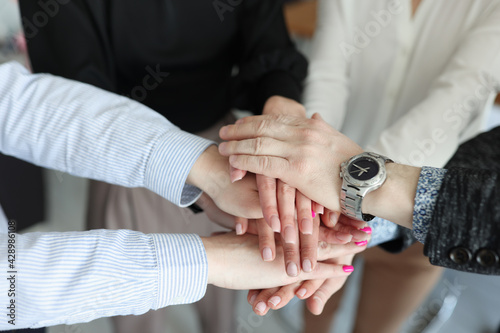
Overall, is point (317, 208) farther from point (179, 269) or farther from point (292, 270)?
point (179, 269)

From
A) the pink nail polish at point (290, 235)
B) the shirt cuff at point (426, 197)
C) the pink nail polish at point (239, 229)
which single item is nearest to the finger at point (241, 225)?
the pink nail polish at point (239, 229)

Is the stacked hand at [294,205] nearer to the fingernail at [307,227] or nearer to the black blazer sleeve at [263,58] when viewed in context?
the fingernail at [307,227]

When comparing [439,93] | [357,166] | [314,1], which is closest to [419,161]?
[439,93]

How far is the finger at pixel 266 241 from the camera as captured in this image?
35.9 inches

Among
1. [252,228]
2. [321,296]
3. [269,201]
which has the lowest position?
[321,296]

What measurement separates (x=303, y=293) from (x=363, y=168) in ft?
0.93

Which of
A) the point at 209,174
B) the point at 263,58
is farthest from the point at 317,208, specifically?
the point at 263,58

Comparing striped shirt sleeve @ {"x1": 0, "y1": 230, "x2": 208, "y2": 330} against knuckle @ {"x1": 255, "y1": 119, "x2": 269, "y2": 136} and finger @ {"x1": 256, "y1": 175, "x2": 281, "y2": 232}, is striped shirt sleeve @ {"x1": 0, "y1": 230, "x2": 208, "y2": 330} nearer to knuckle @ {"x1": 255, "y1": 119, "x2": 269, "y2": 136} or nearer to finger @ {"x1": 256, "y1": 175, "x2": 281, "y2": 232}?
finger @ {"x1": 256, "y1": 175, "x2": 281, "y2": 232}

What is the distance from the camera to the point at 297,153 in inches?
37.8

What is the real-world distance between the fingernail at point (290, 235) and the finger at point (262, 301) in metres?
0.13

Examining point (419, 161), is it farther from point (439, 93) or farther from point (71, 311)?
point (71, 311)

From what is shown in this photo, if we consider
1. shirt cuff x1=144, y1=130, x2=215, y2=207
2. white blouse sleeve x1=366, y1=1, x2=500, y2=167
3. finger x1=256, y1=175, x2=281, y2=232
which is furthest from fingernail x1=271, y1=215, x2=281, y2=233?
white blouse sleeve x1=366, y1=1, x2=500, y2=167

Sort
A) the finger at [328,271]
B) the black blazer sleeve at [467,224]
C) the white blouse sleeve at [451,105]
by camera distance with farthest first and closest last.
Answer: the white blouse sleeve at [451,105] → the finger at [328,271] → the black blazer sleeve at [467,224]

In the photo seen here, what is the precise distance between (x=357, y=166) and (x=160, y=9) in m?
0.71
